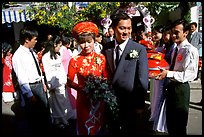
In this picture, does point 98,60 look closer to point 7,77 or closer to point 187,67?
point 187,67

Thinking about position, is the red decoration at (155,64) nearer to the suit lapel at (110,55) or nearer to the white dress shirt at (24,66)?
the suit lapel at (110,55)

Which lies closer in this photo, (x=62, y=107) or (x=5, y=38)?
(x=62, y=107)

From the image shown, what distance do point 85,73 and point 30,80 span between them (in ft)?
3.84

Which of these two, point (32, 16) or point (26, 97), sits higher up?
point (32, 16)

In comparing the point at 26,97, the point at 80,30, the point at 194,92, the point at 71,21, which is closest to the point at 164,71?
the point at 80,30

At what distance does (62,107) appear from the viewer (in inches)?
219

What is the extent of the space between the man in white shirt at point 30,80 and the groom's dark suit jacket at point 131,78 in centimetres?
150

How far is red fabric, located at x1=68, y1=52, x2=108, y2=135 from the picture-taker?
327cm

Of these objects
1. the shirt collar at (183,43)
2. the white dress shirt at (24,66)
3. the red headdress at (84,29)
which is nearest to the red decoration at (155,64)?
the shirt collar at (183,43)

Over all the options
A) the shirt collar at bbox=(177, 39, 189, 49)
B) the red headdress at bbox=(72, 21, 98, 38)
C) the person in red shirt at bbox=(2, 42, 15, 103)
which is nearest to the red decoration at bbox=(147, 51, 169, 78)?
the shirt collar at bbox=(177, 39, 189, 49)

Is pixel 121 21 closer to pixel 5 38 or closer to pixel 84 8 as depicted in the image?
pixel 84 8

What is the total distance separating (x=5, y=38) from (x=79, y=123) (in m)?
10.9

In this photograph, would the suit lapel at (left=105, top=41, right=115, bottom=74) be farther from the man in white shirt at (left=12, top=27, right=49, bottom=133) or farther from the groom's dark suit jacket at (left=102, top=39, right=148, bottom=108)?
the man in white shirt at (left=12, top=27, right=49, bottom=133)

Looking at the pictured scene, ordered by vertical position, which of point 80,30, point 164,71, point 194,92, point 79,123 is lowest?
point 194,92
